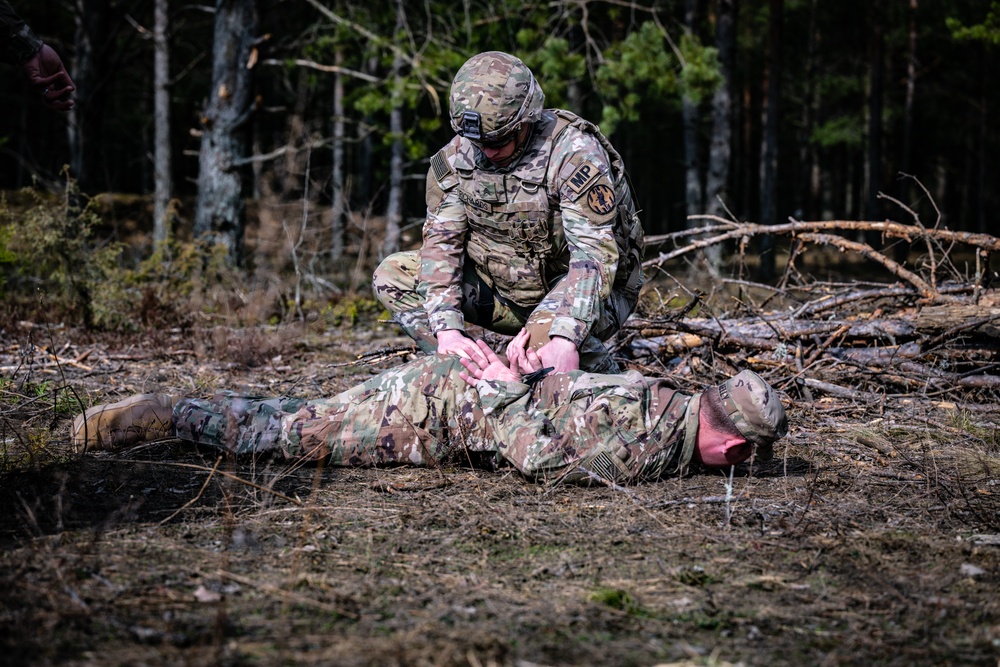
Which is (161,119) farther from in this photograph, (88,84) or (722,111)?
(722,111)

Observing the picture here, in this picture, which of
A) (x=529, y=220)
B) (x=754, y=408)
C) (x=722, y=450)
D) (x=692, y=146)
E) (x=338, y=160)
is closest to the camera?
(x=754, y=408)

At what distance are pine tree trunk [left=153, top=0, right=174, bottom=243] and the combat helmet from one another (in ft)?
26.8

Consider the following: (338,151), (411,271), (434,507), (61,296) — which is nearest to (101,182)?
(338,151)

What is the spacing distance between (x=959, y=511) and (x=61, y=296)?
703 cm

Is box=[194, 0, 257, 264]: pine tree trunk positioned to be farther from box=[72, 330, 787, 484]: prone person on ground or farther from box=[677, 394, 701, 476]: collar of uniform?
box=[677, 394, 701, 476]: collar of uniform

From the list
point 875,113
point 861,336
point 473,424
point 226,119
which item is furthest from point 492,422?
point 875,113

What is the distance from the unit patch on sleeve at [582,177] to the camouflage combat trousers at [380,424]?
3.10 feet

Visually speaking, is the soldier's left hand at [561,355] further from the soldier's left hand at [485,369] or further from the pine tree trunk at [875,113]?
the pine tree trunk at [875,113]

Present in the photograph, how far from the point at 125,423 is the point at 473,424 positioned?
4.90 ft

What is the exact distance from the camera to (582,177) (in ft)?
12.1

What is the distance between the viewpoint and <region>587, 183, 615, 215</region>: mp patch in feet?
12.1

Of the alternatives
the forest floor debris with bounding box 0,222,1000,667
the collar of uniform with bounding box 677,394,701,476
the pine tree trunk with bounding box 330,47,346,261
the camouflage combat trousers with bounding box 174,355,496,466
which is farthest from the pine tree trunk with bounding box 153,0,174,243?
the collar of uniform with bounding box 677,394,701,476

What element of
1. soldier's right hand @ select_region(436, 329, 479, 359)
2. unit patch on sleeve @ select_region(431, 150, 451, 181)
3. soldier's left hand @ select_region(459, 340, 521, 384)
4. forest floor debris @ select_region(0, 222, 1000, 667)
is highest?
unit patch on sleeve @ select_region(431, 150, 451, 181)

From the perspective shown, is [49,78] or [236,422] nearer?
[236,422]
